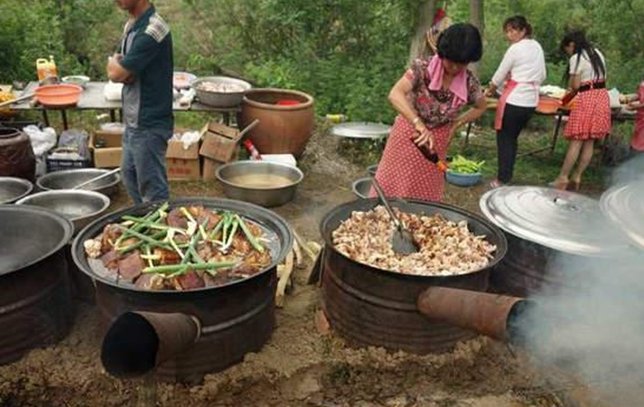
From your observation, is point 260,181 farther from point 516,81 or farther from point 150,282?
point 150,282

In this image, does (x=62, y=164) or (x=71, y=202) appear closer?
(x=71, y=202)

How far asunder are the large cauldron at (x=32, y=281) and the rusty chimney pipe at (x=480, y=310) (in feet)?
9.07

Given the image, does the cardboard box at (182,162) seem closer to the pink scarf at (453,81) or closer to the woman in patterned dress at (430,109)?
the woman in patterned dress at (430,109)

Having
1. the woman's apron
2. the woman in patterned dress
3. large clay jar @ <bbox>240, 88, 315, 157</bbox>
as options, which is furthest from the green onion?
the woman's apron

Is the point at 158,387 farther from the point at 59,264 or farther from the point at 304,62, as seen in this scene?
the point at 304,62

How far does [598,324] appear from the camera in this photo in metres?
4.20

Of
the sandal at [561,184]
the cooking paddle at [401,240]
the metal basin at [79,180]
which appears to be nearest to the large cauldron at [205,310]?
the cooking paddle at [401,240]

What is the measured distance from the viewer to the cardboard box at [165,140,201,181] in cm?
759

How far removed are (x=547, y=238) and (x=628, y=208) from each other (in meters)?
0.84

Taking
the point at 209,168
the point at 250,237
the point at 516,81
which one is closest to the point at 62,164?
the point at 209,168

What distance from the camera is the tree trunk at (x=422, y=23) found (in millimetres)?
10516

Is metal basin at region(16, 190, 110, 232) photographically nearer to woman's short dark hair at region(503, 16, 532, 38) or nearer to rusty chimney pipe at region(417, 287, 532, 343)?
rusty chimney pipe at region(417, 287, 532, 343)

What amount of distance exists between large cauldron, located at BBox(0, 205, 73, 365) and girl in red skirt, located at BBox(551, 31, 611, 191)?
22.9 ft

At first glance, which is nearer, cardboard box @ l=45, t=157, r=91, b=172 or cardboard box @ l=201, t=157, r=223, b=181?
cardboard box @ l=45, t=157, r=91, b=172
